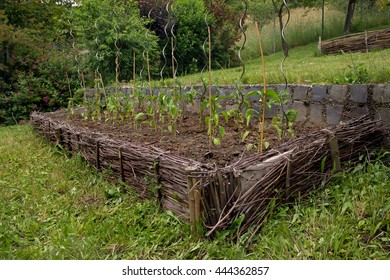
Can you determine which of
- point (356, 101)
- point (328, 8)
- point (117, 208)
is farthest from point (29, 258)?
point (328, 8)

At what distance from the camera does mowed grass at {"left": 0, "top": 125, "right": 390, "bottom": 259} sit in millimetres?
1733

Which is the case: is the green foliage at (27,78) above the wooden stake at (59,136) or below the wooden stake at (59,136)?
above

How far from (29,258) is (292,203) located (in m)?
1.48

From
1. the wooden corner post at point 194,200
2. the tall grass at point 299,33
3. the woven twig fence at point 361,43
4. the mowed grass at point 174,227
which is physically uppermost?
the tall grass at point 299,33

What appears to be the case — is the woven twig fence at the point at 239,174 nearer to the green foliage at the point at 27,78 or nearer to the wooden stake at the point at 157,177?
the wooden stake at the point at 157,177

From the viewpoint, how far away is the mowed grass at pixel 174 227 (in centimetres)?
173

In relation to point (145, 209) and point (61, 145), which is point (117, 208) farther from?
point (61, 145)

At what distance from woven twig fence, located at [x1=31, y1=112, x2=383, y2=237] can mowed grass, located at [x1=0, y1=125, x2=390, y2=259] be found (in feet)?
0.28

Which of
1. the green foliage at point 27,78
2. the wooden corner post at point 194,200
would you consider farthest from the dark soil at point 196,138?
the green foliage at point 27,78

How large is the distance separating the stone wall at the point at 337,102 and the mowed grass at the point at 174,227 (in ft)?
1.29

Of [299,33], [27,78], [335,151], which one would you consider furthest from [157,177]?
[299,33]

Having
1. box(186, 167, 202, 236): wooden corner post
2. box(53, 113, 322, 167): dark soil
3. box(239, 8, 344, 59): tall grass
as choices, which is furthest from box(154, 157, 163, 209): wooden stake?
box(239, 8, 344, 59): tall grass

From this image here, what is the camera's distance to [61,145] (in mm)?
3801

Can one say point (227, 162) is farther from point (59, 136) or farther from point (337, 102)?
point (59, 136)
